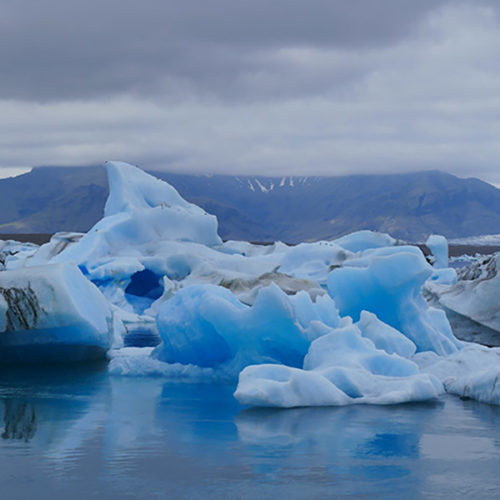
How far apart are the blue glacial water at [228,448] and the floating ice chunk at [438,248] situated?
14.9 metres

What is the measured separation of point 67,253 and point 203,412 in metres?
11.9

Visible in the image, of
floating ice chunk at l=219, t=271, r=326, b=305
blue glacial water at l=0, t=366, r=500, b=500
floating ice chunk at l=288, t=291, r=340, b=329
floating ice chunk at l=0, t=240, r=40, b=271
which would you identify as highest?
floating ice chunk at l=288, t=291, r=340, b=329

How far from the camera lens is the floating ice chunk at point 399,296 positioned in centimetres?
909

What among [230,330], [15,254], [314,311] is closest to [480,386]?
[314,311]

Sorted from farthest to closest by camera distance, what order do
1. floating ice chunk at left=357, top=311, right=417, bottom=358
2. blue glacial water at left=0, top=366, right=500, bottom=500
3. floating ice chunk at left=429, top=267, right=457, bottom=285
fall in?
1. floating ice chunk at left=429, top=267, right=457, bottom=285
2. floating ice chunk at left=357, top=311, right=417, bottom=358
3. blue glacial water at left=0, top=366, right=500, bottom=500

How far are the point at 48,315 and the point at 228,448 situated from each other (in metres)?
3.47

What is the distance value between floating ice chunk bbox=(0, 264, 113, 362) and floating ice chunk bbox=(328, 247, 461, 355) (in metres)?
2.80

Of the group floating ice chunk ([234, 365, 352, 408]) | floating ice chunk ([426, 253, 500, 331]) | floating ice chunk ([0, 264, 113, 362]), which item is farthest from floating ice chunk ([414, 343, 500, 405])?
floating ice chunk ([0, 264, 113, 362])

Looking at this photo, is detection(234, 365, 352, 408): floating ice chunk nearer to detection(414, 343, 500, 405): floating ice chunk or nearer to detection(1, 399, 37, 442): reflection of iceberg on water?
detection(414, 343, 500, 405): floating ice chunk

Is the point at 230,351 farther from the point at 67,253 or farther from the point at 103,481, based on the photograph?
the point at 67,253

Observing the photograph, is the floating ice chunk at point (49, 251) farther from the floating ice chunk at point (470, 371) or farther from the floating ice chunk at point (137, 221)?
the floating ice chunk at point (470, 371)

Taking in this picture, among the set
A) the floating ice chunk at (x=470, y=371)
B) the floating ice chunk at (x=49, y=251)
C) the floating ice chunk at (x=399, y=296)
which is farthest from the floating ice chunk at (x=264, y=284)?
the floating ice chunk at (x=49, y=251)

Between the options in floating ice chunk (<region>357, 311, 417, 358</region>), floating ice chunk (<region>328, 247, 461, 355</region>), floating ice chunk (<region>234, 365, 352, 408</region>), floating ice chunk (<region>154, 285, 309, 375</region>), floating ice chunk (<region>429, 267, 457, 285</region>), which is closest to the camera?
floating ice chunk (<region>234, 365, 352, 408</region>)

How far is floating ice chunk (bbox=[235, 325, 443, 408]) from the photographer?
21.4ft
